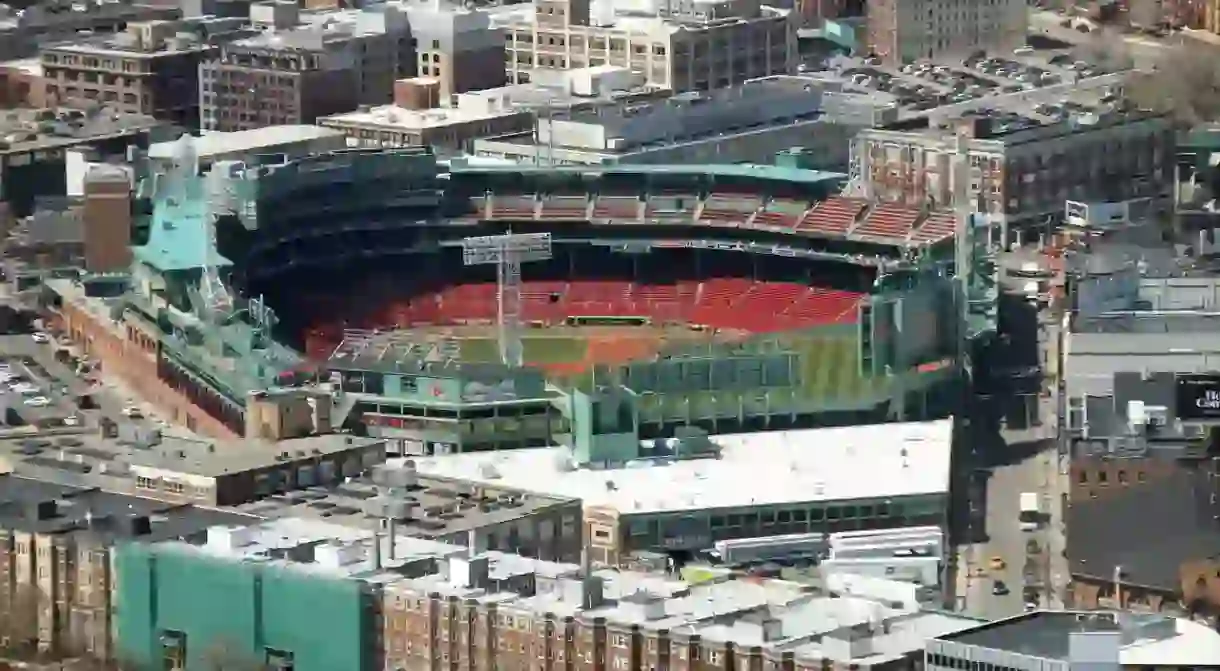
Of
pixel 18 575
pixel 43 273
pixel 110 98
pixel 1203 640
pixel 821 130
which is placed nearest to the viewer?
pixel 1203 640

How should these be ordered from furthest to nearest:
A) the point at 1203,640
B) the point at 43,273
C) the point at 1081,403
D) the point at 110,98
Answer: the point at 110,98 < the point at 43,273 < the point at 1081,403 < the point at 1203,640

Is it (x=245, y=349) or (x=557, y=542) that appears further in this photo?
(x=245, y=349)

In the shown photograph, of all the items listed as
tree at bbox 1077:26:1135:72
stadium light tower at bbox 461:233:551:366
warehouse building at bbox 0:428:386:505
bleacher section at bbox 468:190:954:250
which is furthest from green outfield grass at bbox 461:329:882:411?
tree at bbox 1077:26:1135:72

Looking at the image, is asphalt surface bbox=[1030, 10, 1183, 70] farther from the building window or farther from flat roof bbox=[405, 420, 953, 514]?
the building window

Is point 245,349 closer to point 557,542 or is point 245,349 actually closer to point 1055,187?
point 557,542

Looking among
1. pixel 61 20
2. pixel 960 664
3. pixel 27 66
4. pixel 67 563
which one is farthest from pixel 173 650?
pixel 61 20

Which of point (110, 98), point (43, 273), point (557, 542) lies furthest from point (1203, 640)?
point (110, 98)
